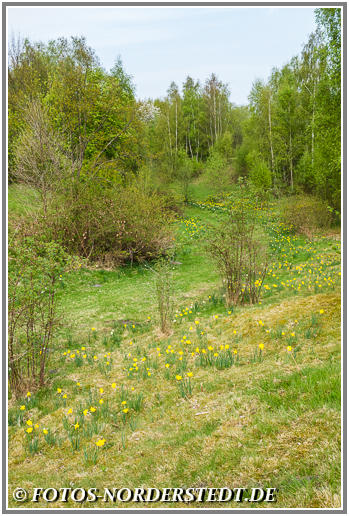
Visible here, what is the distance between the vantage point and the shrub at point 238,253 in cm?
888

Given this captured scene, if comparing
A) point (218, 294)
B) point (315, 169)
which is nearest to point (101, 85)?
point (315, 169)

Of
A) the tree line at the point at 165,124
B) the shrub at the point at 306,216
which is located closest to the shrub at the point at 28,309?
the tree line at the point at 165,124

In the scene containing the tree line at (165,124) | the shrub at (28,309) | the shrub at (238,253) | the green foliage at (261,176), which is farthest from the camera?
the green foliage at (261,176)

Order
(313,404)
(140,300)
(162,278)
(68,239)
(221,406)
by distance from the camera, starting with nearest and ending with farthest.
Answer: (313,404) → (221,406) → (162,278) → (140,300) → (68,239)

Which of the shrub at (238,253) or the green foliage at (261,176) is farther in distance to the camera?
the green foliage at (261,176)

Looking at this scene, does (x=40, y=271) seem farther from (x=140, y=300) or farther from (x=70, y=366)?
(x=140, y=300)

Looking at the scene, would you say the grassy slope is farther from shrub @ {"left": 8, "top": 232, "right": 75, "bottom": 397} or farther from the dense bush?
the dense bush

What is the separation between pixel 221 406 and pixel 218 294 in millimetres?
6003

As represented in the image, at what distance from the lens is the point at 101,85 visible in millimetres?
20703

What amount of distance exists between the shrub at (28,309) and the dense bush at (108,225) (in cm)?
918

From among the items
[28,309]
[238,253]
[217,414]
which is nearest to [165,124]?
[238,253]

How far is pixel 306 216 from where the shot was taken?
61.9 feet

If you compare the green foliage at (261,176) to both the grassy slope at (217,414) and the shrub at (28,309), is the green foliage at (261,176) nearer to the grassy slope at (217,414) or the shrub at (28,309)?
the grassy slope at (217,414)

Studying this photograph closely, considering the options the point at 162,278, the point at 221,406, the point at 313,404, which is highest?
the point at 162,278
